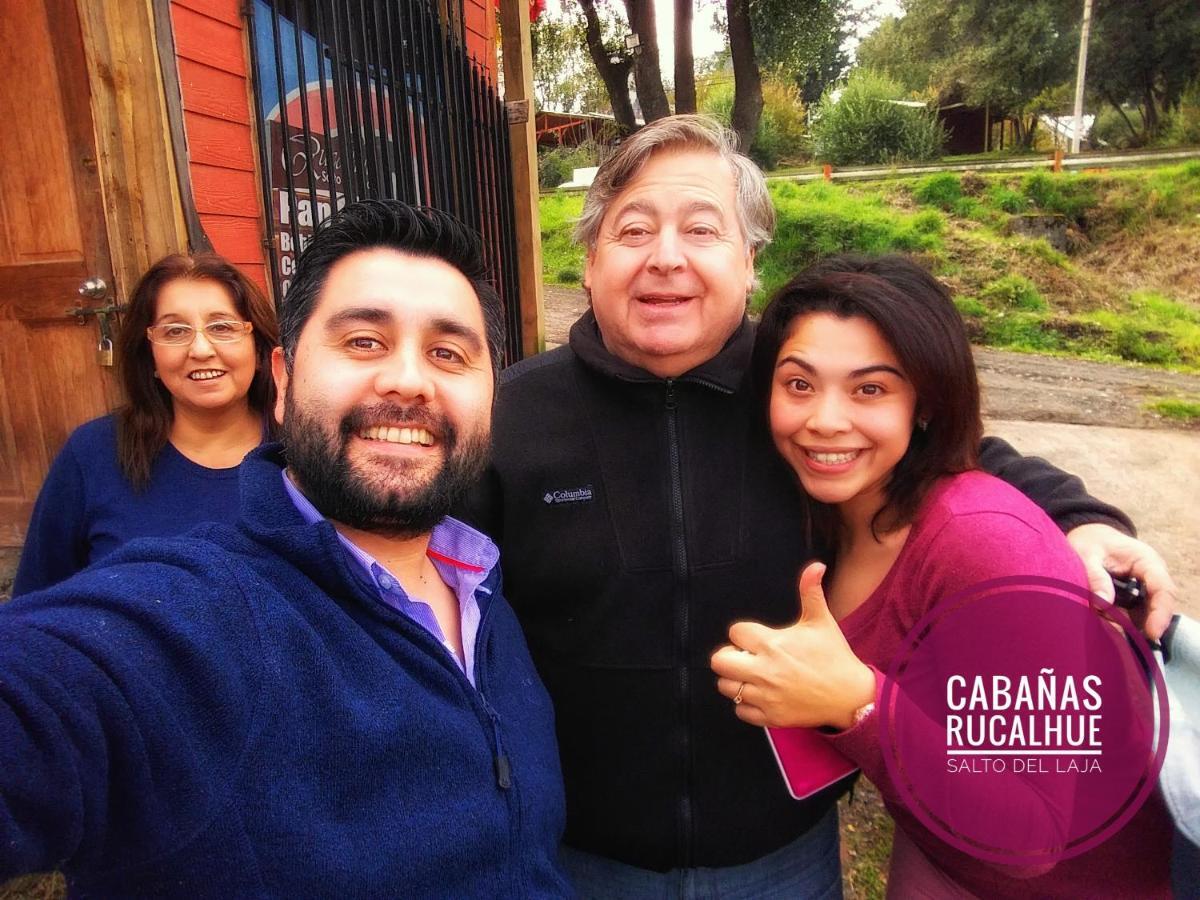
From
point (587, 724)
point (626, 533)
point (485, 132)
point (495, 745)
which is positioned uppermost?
point (485, 132)

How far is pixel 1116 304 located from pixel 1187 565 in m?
11.3

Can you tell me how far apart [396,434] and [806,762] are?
3.13 ft

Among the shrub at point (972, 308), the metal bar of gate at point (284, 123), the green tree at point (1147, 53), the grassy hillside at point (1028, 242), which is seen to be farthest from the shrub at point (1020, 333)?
the green tree at point (1147, 53)

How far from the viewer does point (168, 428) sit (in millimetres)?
2355

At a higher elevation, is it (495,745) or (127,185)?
(127,185)

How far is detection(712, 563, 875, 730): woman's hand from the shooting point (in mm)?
1229

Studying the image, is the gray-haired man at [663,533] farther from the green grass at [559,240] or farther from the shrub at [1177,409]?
the green grass at [559,240]

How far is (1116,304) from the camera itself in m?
13.4

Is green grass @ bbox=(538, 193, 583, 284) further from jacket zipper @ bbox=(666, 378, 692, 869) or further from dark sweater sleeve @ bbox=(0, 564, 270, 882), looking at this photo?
dark sweater sleeve @ bbox=(0, 564, 270, 882)

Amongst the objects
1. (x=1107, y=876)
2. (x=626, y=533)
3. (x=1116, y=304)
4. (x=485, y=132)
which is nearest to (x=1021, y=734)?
(x=1107, y=876)

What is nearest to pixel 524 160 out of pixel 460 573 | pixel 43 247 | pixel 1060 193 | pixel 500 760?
pixel 43 247

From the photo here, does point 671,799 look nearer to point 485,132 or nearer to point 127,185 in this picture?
point 127,185

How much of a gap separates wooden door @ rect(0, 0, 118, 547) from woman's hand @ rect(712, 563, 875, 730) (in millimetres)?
2854

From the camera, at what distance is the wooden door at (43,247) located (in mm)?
2771
